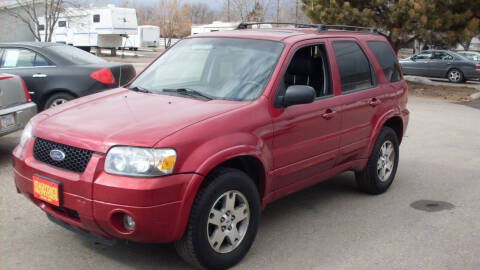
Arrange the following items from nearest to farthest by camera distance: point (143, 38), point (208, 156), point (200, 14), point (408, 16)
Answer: point (208, 156) < point (408, 16) < point (143, 38) < point (200, 14)

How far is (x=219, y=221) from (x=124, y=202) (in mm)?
782

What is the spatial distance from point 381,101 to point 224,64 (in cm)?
201

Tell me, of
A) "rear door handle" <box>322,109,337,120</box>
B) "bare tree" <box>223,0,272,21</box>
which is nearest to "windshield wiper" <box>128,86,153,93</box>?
"rear door handle" <box>322,109,337,120</box>

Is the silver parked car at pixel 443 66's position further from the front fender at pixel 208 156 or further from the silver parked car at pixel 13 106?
the front fender at pixel 208 156

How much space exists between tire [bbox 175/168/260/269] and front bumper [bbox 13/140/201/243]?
14 cm

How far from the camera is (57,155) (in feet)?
12.1

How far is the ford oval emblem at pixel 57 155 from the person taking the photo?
365 centimetres

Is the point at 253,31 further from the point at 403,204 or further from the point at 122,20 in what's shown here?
the point at 122,20

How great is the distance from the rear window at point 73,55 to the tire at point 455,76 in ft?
60.3

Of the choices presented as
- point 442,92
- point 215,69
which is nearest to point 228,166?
point 215,69

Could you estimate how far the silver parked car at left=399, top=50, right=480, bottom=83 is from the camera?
23.0 meters

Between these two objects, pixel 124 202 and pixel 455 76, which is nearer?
pixel 124 202

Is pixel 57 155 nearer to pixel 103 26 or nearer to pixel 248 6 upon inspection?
pixel 248 6

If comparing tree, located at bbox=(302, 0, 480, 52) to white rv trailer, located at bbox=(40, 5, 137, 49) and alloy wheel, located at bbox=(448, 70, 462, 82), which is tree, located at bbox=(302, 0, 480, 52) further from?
white rv trailer, located at bbox=(40, 5, 137, 49)
